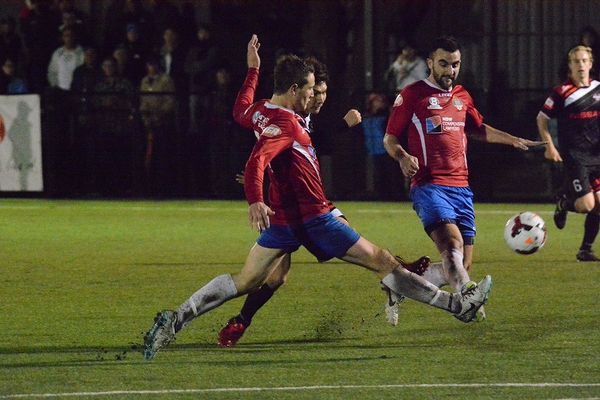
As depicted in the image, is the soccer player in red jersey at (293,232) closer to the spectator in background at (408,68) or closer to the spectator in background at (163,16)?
the spectator in background at (408,68)

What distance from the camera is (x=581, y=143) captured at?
49.8ft

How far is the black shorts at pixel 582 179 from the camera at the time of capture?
15.0 metres

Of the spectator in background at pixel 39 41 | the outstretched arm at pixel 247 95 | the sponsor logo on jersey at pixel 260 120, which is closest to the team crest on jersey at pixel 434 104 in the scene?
the outstretched arm at pixel 247 95

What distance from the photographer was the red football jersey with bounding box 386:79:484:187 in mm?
10656

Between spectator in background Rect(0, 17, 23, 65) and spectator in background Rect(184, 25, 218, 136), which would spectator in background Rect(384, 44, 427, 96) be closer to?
spectator in background Rect(184, 25, 218, 136)

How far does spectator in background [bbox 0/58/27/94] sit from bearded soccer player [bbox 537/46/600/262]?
10.5m

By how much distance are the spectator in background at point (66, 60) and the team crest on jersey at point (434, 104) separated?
13248 mm

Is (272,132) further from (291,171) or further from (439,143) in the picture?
(439,143)

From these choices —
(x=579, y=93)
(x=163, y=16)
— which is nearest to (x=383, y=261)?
(x=579, y=93)

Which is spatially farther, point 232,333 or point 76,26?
point 76,26

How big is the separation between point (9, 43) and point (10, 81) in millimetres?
905

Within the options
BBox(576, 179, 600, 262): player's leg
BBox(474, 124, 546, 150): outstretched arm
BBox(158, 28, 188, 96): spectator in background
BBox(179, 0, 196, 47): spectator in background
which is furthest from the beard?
BBox(179, 0, 196, 47): spectator in background

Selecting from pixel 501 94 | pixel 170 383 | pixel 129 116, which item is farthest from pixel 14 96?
pixel 170 383

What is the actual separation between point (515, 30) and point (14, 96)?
7.39 m
